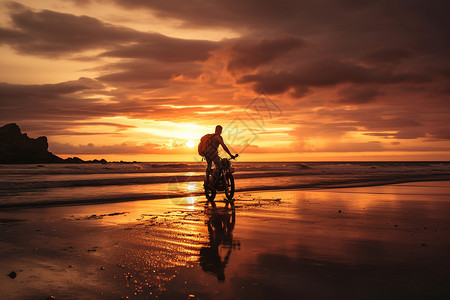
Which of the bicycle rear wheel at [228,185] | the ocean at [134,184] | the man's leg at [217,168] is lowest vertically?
the ocean at [134,184]

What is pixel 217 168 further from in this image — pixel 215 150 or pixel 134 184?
pixel 134 184

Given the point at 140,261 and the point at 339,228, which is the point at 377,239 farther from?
the point at 140,261

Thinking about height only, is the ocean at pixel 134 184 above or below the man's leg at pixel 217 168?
A: below

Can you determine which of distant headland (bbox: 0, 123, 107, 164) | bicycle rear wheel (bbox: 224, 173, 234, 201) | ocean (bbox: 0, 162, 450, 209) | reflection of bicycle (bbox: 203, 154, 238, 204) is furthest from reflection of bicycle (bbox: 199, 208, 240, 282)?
distant headland (bbox: 0, 123, 107, 164)

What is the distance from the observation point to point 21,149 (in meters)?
95.4

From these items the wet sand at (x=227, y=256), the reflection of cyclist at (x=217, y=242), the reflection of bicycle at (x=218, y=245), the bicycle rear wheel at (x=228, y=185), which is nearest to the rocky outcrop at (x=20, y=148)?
the bicycle rear wheel at (x=228, y=185)

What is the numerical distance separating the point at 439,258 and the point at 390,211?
202 inches

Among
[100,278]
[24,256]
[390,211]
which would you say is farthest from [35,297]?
[390,211]

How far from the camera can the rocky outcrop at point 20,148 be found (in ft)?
304

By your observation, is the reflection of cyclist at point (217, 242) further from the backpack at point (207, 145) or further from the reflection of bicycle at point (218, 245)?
the backpack at point (207, 145)

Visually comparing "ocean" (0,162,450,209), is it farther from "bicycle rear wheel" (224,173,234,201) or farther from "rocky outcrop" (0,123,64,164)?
"rocky outcrop" (0,123,64,164)

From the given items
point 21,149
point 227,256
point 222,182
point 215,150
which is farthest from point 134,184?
point 21,149

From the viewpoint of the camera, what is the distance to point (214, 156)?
41.4ft

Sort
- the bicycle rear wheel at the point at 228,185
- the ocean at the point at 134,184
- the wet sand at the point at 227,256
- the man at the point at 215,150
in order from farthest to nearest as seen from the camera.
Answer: the ocean at the point at 134,184 → the bicycle rear wheel at the point at 228,185 → the man at the point at 215,150 → the wet sand at the point at 227,256
